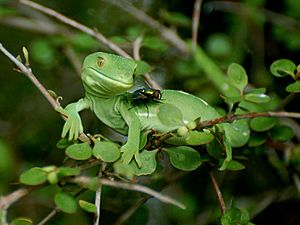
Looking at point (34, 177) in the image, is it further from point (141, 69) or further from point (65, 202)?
point (141, 69)

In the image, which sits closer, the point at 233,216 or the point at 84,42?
the point at 233,216

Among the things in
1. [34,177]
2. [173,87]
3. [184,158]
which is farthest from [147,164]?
[173,87]

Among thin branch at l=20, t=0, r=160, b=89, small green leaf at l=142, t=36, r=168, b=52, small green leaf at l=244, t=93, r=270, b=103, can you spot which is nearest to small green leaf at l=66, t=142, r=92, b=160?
small green leaf at l=244, t=93, r=270, b=103

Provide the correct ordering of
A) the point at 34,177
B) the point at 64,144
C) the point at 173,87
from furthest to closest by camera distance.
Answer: the point at 173,87 < the point at 64,144 < the point at 34,177

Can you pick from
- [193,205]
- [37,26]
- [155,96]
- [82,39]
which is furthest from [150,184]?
[37,26]

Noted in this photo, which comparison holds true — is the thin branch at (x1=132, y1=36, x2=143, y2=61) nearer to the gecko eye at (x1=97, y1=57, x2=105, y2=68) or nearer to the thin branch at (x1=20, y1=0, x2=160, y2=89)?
the thin branch at (x1=20, y1=0, x2=160, y2=89)
